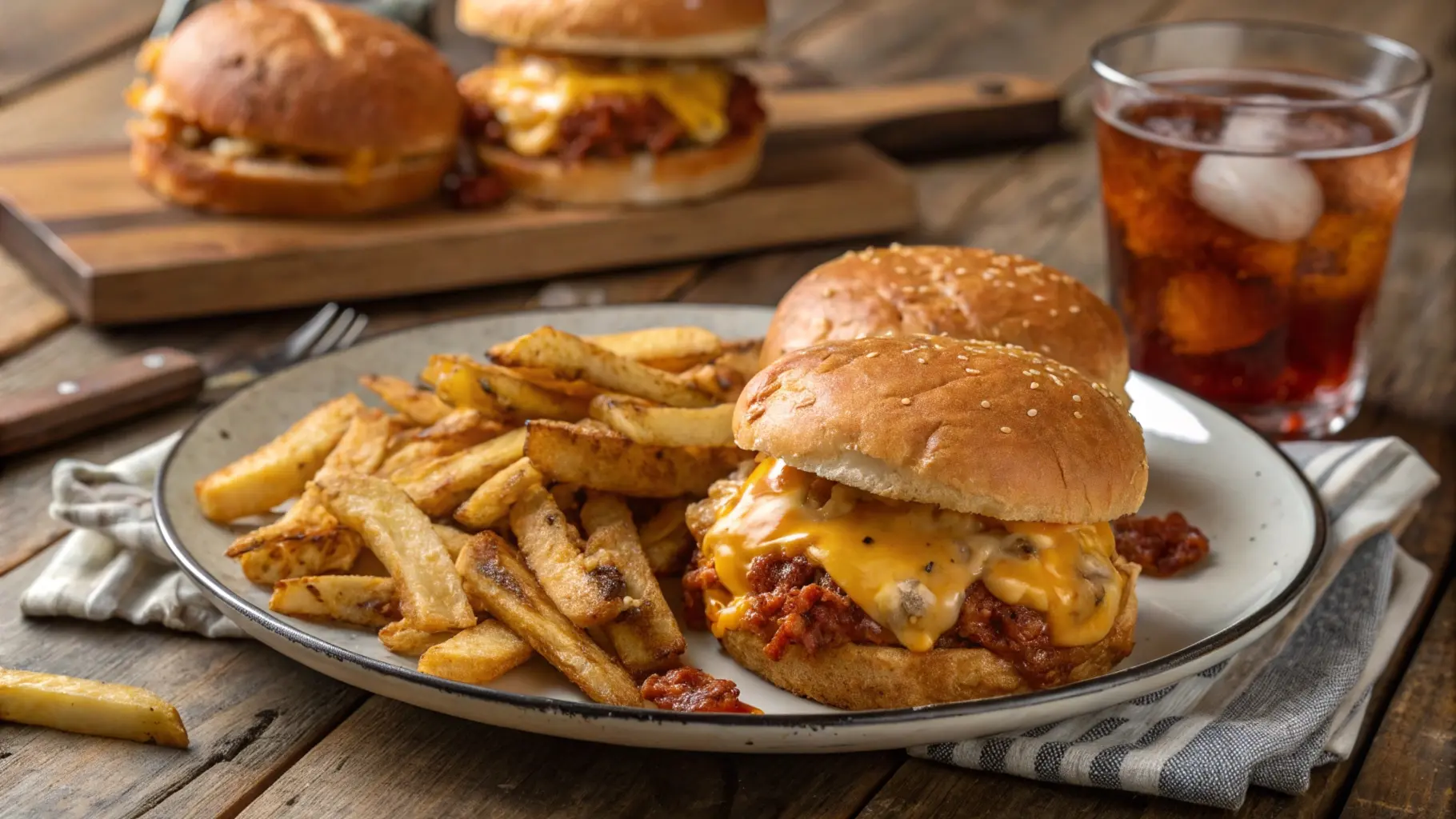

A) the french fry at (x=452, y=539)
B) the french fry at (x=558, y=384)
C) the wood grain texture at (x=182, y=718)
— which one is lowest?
the wood grain texture at (x=182, y=718)

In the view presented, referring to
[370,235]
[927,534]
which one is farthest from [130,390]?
[927,534]

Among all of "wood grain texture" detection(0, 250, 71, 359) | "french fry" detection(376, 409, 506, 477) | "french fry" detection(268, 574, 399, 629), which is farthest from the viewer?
"wood grain texture" detection(0, 250, 71, 359)

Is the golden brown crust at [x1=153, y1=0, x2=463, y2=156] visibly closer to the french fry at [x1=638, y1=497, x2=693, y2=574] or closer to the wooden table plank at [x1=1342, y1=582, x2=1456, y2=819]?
the french fry at [x1=638, y1=497, x2=693, y2=574]

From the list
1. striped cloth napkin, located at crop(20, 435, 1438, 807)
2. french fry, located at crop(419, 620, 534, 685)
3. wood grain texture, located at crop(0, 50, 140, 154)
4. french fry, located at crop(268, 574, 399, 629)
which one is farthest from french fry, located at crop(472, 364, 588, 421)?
wood grain texture, located at crop(0, 50, 140, 154)

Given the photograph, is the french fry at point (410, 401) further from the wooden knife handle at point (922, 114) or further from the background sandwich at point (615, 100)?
the wooden knife handle at point (922, 114)

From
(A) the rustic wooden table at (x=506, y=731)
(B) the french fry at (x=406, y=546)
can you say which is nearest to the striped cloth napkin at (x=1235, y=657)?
(A) the rustic wooden table at (x=506, y=731)

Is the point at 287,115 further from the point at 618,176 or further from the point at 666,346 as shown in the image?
the point at 666,346
